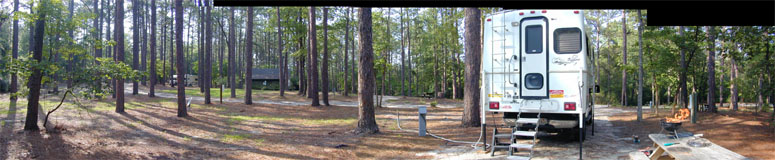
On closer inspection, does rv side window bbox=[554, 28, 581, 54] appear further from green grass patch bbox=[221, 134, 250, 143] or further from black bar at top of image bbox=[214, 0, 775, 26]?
green grass patch bbox=[221, 134, 250, 143]

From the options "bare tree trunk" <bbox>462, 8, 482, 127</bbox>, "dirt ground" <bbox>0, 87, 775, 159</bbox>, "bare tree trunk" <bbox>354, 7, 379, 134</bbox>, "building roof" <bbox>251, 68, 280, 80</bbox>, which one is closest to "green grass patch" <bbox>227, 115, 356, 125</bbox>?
"dirt ground" <bbox>0, 87, 775, 159</bbox>

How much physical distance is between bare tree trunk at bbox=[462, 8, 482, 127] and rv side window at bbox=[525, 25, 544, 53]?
356 centimetres

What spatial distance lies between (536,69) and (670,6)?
7.23m

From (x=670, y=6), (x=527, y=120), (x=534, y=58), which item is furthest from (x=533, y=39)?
(x=670, y=6)

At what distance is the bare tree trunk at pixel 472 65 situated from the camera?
12.3 metres

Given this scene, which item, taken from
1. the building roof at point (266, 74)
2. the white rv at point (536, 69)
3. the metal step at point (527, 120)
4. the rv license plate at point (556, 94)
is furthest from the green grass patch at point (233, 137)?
the building roof at point (266, 74)

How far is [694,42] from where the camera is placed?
13852 millimetres

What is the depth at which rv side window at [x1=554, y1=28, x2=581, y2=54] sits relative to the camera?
8.43m

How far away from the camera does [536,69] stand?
866 centimetres

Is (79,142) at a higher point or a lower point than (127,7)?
lower

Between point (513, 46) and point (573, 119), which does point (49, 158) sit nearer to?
point (513, 46)

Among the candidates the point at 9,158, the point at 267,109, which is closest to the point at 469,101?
the point at 9,158

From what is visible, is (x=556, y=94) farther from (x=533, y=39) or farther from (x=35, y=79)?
(x=35, y=79)

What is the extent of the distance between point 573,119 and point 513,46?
6.17 feet
